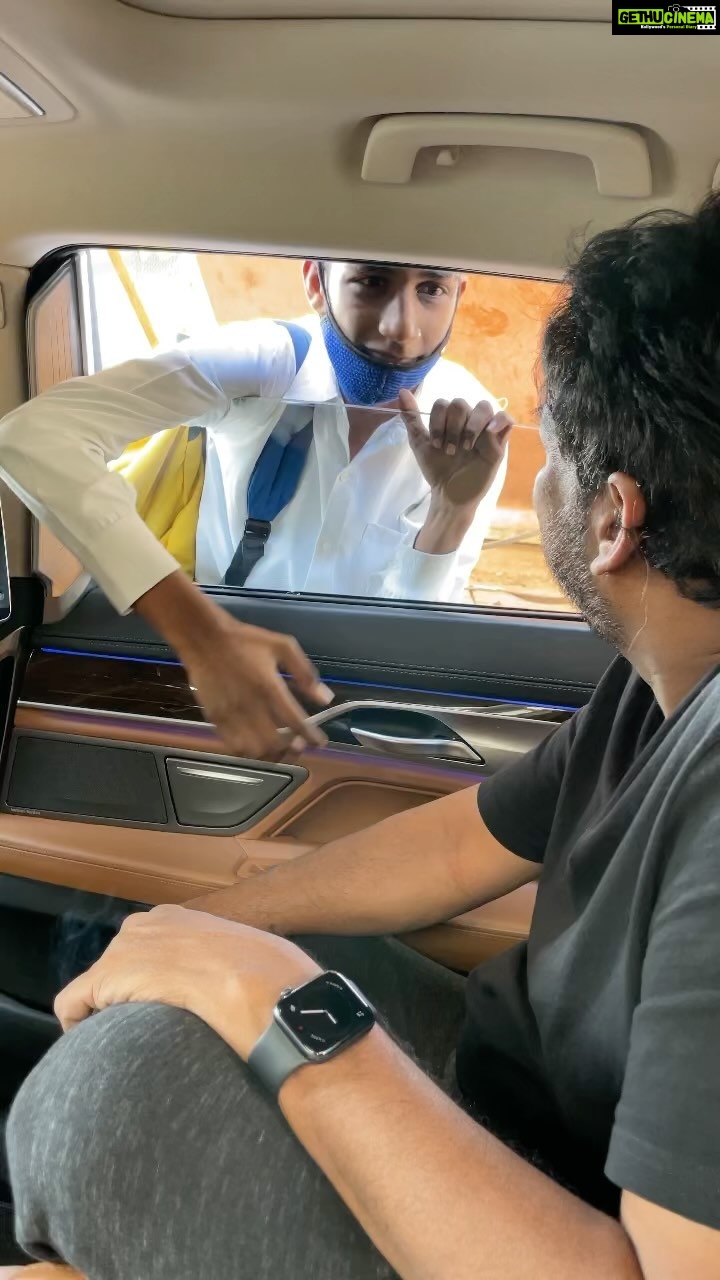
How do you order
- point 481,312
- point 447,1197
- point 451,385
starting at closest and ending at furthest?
1. point 447,1197
2. point 481,312
3. point 451,385

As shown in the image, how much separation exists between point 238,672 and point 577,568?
3.20ft

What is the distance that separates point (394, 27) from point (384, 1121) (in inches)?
46.1

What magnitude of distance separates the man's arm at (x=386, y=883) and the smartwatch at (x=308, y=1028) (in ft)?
1.33

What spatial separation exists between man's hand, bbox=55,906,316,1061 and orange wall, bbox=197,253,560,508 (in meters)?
0.92

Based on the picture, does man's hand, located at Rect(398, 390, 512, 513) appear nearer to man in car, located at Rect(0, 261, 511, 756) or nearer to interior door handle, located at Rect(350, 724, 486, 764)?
man in car, located at Rect(0, 261, 511, 756)

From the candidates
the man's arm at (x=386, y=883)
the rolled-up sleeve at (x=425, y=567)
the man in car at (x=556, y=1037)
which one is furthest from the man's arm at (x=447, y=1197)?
the rolled-up sleeve at (x=425, y=567)

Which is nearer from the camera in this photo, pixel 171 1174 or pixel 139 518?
pixel 171 1174

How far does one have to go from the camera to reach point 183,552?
187 centimetres

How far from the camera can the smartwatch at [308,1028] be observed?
0.83m

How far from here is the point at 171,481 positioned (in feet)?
6.13

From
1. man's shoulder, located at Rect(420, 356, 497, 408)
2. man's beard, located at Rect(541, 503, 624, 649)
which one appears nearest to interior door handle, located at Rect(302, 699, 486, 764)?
man's shoulder, located at Rect(420, 356, 497, 408)

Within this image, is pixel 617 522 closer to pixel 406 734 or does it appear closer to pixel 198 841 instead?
pixel 406 734

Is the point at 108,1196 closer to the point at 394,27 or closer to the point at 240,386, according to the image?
the point at 394,27

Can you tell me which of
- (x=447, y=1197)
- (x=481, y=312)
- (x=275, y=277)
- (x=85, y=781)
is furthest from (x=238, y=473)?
(x=447, y=1197)
